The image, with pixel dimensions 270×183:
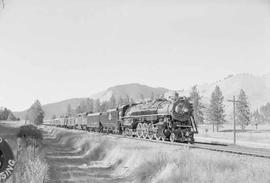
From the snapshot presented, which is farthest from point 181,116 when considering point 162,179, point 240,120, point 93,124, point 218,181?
point 240,120

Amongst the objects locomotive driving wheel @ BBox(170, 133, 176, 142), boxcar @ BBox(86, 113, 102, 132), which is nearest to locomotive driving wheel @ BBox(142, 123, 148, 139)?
locomotive driving wheel @ BBox(170, 133, 176, 142)

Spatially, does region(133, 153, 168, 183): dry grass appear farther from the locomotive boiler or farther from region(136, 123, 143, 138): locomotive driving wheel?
region(136, 123, 143, 138): locomotive driving wheel

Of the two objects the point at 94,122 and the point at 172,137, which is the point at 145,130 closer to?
the point at 172,137

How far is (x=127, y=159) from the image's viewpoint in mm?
21109

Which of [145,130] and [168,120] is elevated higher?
[168,120]

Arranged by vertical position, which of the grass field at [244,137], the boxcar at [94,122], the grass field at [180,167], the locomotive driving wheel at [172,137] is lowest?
the grass field at [244,137]

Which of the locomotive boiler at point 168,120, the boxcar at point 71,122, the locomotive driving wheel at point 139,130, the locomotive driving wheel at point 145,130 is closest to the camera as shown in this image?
the locomotive boiler at point 168,120

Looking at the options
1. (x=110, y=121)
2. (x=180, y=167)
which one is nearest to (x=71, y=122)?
(x=110, y=121)

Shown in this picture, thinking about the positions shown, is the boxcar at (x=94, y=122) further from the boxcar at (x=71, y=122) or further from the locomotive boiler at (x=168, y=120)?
the locomotive boiler at (x=168, y=120)

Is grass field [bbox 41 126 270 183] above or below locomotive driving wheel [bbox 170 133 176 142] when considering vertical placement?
below

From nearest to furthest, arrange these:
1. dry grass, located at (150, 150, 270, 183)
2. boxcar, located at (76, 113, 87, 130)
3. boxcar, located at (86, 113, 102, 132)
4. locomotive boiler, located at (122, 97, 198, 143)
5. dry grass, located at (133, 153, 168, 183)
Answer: dry grass, located at (150, 150, 270, 183) → dry grass, located at (133, 153, 168, 183) → locomotive boiler, located at (122, 97, 198, 143) → boxcar, located at (86, 113, 102, 132) → boxcar, located at (76, 113, 87, 130)

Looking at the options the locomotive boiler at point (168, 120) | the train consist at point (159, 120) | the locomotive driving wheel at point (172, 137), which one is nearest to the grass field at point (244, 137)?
the locomotive boiler at point (168, 120)

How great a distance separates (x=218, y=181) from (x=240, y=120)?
90836 millimetres

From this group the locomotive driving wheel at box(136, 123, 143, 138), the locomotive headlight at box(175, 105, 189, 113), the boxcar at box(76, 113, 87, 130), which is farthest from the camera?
the boxcar at box(76, 113, 87, 130)
